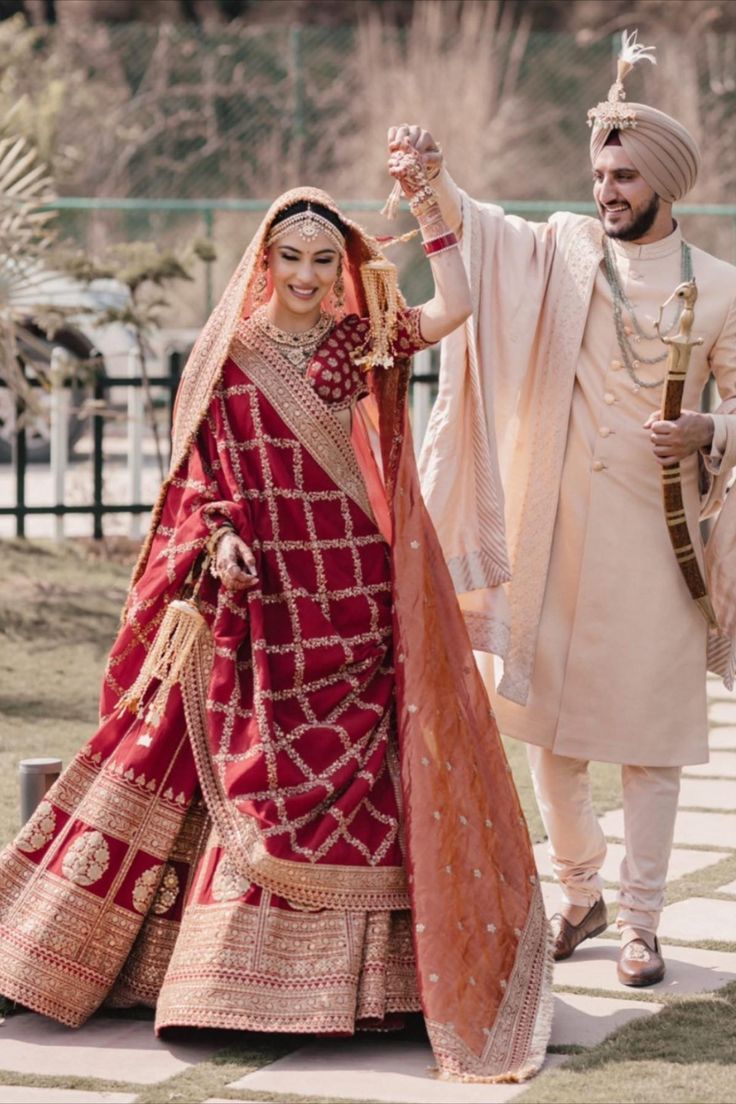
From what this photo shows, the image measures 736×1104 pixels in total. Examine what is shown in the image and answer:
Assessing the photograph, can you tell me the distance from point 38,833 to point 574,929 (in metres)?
1.24

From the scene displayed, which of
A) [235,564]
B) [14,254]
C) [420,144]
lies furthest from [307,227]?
[14,254]

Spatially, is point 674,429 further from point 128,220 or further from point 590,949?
point 128,220

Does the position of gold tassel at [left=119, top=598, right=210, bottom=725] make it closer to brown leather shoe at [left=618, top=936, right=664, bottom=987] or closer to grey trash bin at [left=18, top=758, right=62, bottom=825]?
grey trash bin at [left=18, top=758, right=62, bottom=825]

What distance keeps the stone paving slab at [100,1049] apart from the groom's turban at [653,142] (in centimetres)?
205

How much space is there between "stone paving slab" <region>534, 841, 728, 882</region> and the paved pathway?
0.25 m

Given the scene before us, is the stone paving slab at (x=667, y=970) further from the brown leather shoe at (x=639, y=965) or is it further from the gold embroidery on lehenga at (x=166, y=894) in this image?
the gold embroidery on lehenga at (x=166, y=894)

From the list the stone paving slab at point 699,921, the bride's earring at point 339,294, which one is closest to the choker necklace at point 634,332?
the bride's earring at point 339,294

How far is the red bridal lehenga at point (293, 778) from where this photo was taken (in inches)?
147

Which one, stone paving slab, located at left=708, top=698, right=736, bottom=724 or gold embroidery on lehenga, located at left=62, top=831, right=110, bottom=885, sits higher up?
gold embroidery on lehenga, located at left=62, top=831, right=110, bottom=885

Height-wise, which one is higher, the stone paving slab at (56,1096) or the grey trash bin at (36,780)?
the grey trash bin at (36,780)

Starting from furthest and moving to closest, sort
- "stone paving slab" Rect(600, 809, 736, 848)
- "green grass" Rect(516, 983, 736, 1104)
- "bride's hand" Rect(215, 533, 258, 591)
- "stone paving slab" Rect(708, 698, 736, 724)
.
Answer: "stone paving slab" Rect(708, 698, 736, 724) < "stone paving slab" Rect(600, 809, 736, 848) < "bride's hand" Rect(215, 533, 258, 591) < "green grass" Rect(516, 983, 736, 1104)

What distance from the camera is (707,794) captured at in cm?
601

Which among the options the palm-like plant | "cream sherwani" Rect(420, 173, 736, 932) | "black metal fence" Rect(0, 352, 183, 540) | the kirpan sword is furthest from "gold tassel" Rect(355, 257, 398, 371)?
"black metal fence" Rect(0, 352, 183, 540)

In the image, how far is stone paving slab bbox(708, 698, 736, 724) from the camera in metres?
7.31
